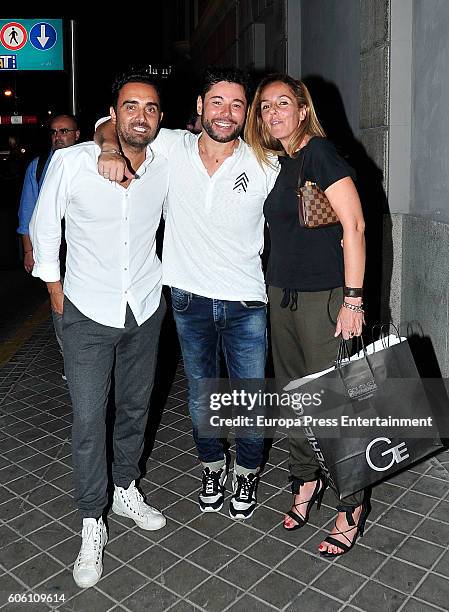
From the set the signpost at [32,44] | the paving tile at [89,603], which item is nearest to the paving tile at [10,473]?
the paving tile at [89,603]

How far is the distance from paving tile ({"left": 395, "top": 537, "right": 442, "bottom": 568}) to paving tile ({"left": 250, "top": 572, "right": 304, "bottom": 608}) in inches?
21.5

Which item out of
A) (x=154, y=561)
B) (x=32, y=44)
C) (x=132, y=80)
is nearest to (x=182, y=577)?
(x=154, y=561)

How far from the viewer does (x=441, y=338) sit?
4.60m

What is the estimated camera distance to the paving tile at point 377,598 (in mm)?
2742

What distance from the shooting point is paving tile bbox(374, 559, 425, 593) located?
9.41 feet

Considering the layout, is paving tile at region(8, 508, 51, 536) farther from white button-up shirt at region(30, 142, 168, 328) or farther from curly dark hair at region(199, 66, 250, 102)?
curly dark hair at region(199, 66, 250, 102)

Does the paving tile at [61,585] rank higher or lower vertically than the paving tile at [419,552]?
lower

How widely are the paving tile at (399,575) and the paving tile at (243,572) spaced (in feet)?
1.69

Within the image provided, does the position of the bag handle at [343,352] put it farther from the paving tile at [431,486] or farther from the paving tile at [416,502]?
the paving tile at [431,486]

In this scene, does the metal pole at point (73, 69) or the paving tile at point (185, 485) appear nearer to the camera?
the paving tile at point (185, 485)

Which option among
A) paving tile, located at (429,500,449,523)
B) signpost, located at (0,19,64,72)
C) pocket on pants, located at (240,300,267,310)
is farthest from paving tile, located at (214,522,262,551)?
signpost, located at (0,19,64,72)

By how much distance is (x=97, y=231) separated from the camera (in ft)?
9.63

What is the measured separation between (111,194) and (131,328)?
62cm

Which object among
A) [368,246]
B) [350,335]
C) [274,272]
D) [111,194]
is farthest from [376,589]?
[368,246]
